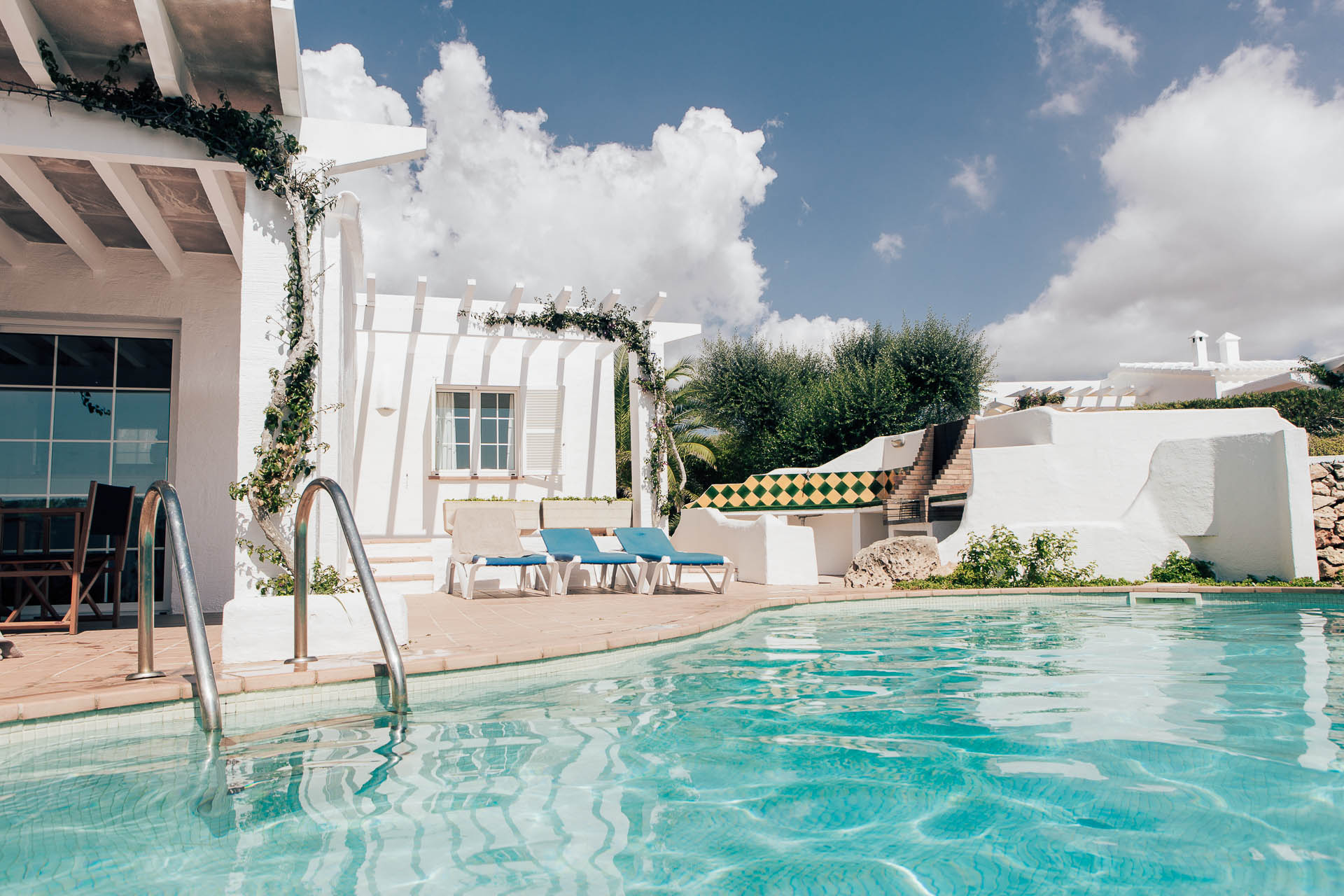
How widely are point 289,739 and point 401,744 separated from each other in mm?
510

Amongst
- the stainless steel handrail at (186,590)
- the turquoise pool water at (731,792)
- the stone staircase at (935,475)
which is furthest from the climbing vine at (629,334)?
the stainless steel handrail at (186,590)

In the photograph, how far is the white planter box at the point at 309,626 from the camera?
4371 mm

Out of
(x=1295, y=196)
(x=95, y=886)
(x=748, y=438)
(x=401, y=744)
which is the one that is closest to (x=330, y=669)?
(x=401, y=744)

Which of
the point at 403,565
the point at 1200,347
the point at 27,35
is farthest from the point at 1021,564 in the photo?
the point at 1200,347

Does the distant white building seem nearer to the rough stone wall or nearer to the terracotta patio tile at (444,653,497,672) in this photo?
the rough stone wall

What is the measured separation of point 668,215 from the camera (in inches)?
1821

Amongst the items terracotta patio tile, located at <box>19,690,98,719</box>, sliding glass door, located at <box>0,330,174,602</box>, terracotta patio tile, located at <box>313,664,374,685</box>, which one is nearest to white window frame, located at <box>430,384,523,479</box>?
sliding glass door, located at <box>0,330,174,602</box>

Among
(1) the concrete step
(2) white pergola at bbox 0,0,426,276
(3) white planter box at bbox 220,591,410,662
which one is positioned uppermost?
(2) white pergola at bbox 0,0,426,276

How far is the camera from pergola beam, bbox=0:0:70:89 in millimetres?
4496

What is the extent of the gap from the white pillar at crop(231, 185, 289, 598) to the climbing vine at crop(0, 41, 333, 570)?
0.17 feet

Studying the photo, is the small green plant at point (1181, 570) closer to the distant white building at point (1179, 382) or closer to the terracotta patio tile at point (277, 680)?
the terracotta patio tile at point (277, 680)

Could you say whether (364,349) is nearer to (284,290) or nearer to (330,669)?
(284,290)

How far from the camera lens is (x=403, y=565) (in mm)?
9969

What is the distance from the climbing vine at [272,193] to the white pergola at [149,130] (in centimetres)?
9
